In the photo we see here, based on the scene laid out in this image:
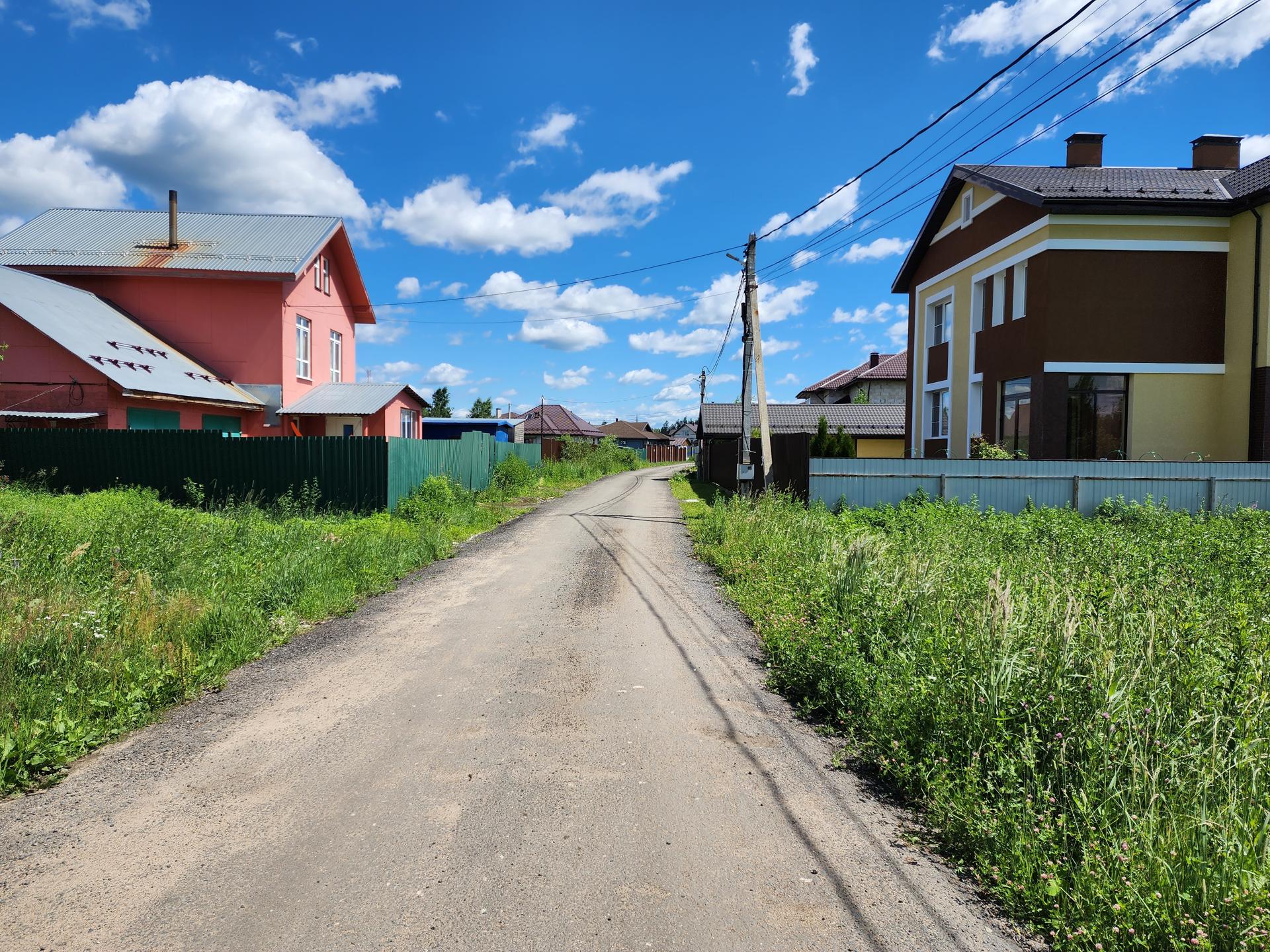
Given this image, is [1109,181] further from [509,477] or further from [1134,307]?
[509,477]

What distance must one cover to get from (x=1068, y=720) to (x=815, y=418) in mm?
38293

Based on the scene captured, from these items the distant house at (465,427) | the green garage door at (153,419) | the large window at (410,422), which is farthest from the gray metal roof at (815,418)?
the green garage door at (153,419)

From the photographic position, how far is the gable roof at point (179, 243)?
21031mm

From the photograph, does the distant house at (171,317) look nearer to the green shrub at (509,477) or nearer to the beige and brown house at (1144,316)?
the green shrub at (509,477)

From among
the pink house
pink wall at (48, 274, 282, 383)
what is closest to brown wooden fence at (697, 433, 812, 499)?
the pink house

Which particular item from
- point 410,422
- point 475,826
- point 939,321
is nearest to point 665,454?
point 410,422

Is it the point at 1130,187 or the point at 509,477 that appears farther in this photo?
the point at 509,477

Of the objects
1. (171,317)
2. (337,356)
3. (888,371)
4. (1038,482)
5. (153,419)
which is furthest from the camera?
(888,371)

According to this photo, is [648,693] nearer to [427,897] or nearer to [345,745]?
[345,745]

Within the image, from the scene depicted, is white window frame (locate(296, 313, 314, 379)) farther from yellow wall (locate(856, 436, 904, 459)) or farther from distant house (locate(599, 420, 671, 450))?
distant house (locate(599, 420, 671, 450))

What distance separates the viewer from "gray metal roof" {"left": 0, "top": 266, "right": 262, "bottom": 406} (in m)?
16.3

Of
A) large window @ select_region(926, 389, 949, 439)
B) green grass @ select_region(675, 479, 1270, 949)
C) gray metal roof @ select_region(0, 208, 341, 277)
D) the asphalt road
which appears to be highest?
gray metal roof @ select_region(0, 208, 341, 277)

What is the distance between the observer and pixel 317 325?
23.7 m

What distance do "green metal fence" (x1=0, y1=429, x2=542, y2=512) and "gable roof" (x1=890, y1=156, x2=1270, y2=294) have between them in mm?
15334
